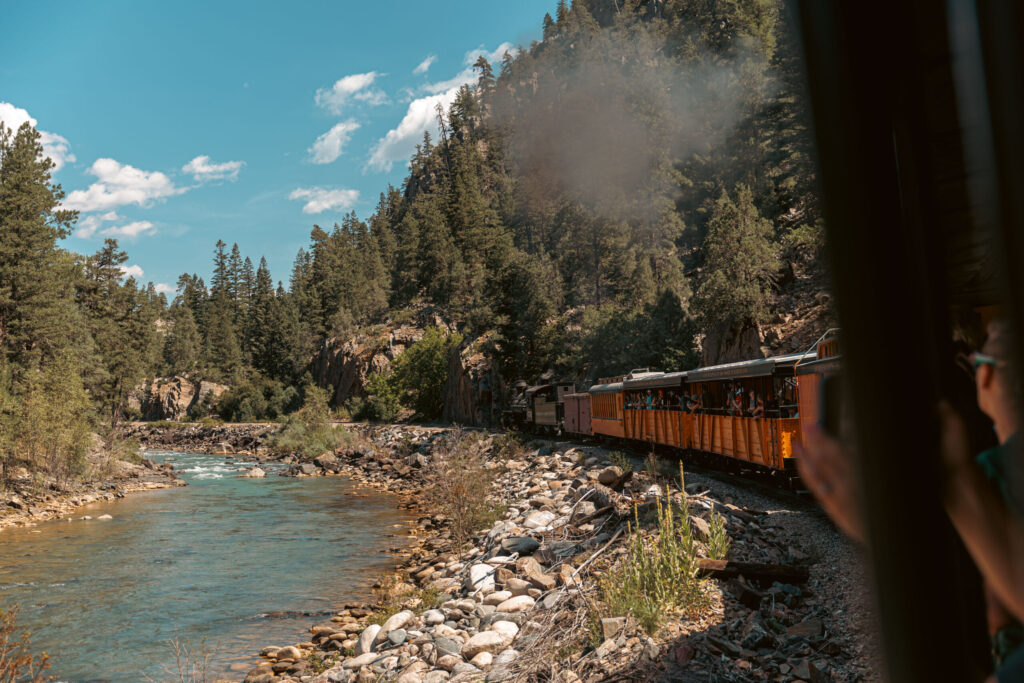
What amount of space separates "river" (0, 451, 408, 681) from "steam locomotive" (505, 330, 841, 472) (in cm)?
808

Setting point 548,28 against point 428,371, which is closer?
point 428,371

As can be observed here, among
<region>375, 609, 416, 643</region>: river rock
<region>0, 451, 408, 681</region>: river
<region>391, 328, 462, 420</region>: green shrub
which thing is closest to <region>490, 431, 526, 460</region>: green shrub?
<region>0, 451, 408, 681</region>: river

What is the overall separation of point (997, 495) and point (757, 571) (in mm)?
7662

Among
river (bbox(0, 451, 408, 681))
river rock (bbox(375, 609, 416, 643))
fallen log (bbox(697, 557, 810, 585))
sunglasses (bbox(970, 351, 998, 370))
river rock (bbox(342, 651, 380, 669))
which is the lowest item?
river (bbox(0, 451, 408, 681))

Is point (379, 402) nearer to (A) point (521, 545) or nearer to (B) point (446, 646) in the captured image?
(A) point (521, 545)

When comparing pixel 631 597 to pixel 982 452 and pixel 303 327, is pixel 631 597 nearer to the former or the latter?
pixel 982 452

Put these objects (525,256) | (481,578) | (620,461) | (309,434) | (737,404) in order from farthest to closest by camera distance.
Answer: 1. (309,434)
2. (525,256)
3. (620,461)
4. (737,404)
5. (481,578)

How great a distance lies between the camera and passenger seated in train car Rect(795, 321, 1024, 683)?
1.86 feet

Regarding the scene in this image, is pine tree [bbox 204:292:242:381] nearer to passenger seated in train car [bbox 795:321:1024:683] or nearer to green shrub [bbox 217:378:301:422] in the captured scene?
green shrub [bbox 217:378:301:422]

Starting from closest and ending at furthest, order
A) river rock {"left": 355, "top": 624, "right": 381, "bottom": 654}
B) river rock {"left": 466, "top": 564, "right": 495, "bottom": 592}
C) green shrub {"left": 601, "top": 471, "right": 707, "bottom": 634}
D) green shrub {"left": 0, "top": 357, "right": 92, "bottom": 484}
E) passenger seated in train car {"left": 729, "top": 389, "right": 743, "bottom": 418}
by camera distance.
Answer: green shrub {"left": 601, "top": 471, "right": 707, "bottom": 634}, river rock {"left": 355, "top": 624, "right": 381, "bottom": 654}, river rock {"left": 466, "top": 564, "right": 495, "bottom": 592}, passenger seated in train car {"left": 729, "top": 389, "right": 743, "bottom": 418}, green shrub {"left": 0, "top": 357, "right": 92, "bottom": 484}

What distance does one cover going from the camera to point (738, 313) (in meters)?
31.0

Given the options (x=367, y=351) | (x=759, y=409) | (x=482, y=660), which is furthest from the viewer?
(x=367, y=351)

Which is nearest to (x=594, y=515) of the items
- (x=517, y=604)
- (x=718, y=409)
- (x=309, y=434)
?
(x=517, y=604)

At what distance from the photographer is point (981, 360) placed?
2.00ft
